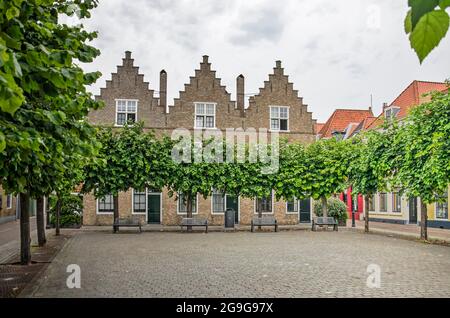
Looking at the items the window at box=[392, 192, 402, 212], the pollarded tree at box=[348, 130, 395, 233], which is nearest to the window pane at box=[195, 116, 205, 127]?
the pollarded tree at box=[348, 130, 395, 233]

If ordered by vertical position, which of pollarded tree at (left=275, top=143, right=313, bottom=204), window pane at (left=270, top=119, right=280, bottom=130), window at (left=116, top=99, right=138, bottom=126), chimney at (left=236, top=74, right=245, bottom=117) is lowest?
pollarded tree at (left=275, top=143, right=313, bottom=204)

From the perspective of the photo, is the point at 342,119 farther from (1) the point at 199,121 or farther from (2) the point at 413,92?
(1) the point at 199,121

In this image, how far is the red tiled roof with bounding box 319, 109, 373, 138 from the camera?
4575 cm

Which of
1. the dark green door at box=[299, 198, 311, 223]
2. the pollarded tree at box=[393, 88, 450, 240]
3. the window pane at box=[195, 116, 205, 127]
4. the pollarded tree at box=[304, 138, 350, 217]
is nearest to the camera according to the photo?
the pollarded tree at box=[393, 88, 450, 240]

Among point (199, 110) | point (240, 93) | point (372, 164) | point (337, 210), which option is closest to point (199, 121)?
point (199, 110)

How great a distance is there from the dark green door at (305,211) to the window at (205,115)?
879 centimetres

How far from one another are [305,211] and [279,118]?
721 centimetres

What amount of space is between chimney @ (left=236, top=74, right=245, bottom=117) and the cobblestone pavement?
14.3m

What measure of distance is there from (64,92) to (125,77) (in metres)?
24.8

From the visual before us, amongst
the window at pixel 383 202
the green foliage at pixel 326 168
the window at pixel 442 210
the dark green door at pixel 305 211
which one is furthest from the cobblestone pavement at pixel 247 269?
the window at pixel 383 202

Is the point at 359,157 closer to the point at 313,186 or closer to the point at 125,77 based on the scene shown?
the point at 313,186

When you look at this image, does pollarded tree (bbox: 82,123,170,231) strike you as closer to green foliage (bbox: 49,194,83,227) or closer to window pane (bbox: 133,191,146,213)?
green foliage (bbox: 49,194,83,227)
